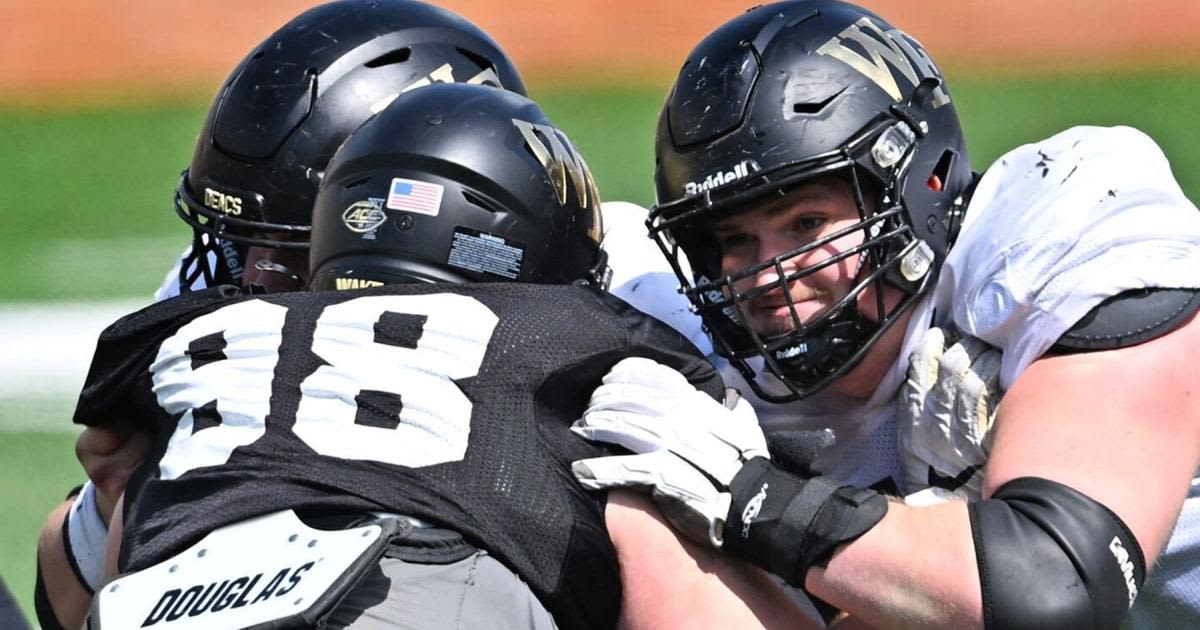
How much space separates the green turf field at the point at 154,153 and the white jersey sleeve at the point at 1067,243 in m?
5.37

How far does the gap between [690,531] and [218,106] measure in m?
1.84

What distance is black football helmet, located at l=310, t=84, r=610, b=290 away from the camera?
285cm

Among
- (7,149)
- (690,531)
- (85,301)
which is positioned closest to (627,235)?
(690,531)

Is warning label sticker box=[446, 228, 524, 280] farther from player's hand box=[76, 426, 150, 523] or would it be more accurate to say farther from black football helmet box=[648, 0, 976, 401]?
player's hand box=[76, 426, 150, 523]

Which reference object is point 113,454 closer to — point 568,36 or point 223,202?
point 223,202

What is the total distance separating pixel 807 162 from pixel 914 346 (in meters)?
0.43

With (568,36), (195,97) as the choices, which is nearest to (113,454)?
(195,97)

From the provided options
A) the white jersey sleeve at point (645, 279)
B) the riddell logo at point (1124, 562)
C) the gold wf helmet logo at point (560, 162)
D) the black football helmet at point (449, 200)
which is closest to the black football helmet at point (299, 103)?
the white jersey sleeve at point (645, 279)

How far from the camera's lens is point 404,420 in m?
2.53

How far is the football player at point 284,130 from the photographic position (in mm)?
3654

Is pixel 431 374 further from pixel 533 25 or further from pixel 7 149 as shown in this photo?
pixel 533 25

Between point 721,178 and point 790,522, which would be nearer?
point 790,522

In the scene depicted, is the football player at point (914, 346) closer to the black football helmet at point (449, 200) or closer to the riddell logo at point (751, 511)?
the riddell logo at point (751, 511)

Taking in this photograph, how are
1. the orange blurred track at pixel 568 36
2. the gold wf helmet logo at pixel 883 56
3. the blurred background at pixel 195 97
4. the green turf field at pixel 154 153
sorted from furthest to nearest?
the orange blurred track at pixel 568 36
the green turf field at pixel 154 153
the blurred background at pixel 195 97
the gold wf helmet logo at pixel 883 56
